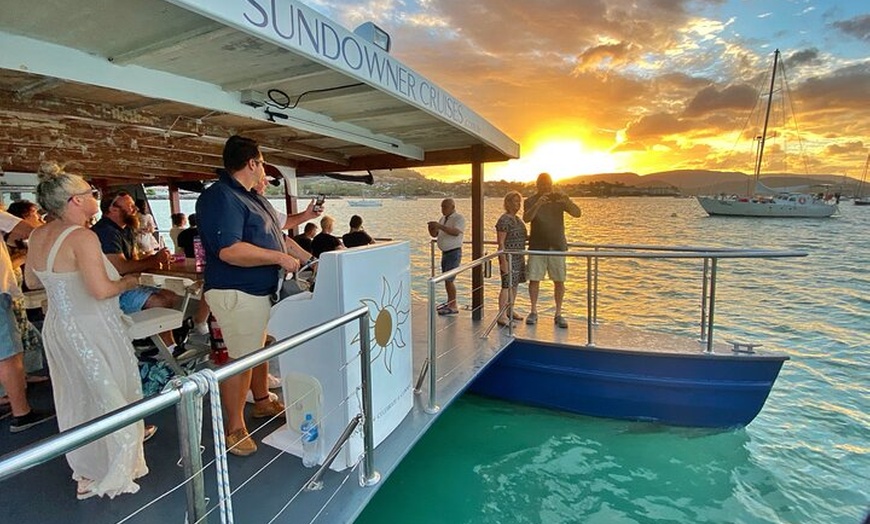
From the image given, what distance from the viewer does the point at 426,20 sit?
543 cm

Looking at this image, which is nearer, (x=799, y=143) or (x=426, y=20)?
(x=426, y=20)

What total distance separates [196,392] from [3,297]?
223 centimetres

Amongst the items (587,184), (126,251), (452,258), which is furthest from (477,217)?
(587,184)

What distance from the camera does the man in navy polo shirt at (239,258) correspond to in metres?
1.90

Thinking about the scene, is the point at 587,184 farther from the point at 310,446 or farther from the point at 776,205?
the point at 776,205

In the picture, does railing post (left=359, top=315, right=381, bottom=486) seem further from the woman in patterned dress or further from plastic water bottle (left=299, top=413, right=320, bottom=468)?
the woman in patterned dress

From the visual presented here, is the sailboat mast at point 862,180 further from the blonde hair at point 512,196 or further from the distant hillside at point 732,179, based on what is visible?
the blonde hair at point 512,196

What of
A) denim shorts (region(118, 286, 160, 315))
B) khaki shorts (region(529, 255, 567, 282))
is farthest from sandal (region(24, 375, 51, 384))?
khaki shorts (region(529, 255, 567, 282))

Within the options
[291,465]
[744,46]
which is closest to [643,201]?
[744,46]

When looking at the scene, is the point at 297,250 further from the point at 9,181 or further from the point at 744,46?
the point at 744,46

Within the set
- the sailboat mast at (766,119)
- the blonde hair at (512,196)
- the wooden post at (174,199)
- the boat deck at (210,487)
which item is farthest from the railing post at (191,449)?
the sailboat mast at (766,119)

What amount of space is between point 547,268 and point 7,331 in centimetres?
410

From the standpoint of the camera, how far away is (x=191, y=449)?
39.9 inches

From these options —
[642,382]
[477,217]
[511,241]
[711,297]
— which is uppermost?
[477,217]
